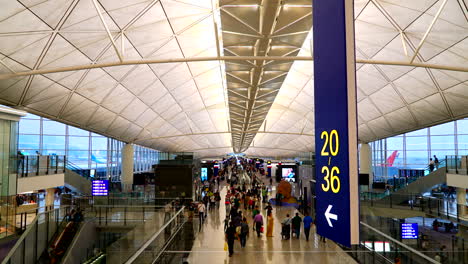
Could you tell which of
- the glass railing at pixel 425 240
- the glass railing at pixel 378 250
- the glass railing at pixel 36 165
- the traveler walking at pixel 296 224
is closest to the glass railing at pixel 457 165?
the glass railing at pixel 425 240

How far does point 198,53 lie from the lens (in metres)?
23.6

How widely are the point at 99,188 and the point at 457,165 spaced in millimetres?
25911

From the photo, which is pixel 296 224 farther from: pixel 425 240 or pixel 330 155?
pixel 330 155

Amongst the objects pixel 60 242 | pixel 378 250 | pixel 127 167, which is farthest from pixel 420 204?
pixel 127 167

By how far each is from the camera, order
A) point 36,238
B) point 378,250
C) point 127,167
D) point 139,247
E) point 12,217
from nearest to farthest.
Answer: point 139,247 → point 378,250 → point 36,238 → point 12,217 → point 127,167

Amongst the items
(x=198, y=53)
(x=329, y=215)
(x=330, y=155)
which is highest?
(x=198, y=53)

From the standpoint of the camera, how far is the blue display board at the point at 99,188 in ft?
95.7

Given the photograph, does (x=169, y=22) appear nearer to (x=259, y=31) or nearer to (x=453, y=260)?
(x=259, y=31)

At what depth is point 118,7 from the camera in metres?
15.8

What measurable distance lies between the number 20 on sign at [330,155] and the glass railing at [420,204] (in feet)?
62.6

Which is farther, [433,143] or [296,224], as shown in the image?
[433,143]

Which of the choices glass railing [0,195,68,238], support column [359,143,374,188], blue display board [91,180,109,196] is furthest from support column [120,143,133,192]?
support column [359,143,374,188]

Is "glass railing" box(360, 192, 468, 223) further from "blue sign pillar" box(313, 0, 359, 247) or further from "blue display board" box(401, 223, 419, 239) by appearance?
"blue sign pillar" box(313, 0, 359, 247)

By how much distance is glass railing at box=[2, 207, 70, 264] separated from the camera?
1397 centimetres
